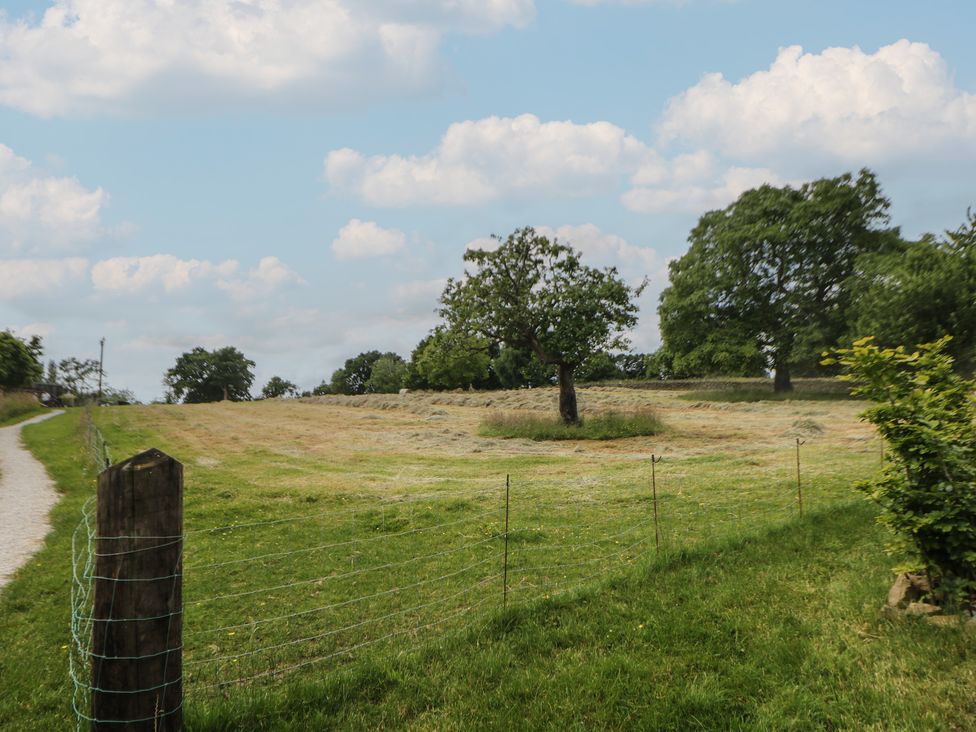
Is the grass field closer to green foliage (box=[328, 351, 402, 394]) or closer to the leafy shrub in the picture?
the leafy shrub

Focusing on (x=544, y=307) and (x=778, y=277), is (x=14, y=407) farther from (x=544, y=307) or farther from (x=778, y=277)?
(x=778, y=277)

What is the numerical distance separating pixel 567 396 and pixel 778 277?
80.1 ft

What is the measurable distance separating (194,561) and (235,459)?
1446 cm

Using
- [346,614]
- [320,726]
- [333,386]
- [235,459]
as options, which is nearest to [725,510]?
[346,614]

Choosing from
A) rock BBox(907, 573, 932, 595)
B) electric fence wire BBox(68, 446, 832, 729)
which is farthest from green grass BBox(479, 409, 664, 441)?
rock BBox(907, 573, 932, 595)

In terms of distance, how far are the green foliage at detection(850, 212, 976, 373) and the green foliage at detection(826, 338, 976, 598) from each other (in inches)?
1342

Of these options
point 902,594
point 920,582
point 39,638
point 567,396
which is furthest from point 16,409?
point 920,582

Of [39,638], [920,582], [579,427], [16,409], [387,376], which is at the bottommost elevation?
[39,638]

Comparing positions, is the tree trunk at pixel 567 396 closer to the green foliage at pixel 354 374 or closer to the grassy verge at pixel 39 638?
the grassy verge at pixel 39 638

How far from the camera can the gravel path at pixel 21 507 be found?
1084cm

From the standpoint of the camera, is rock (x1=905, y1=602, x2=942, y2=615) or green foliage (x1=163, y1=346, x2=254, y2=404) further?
green foliage (x1=163, y1=346, x2=254, y2=404)

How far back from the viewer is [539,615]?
6.73 meters

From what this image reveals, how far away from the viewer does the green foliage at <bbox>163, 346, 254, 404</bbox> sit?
4589 inches

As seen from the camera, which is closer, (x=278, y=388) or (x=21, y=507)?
(x=21, y=507)
